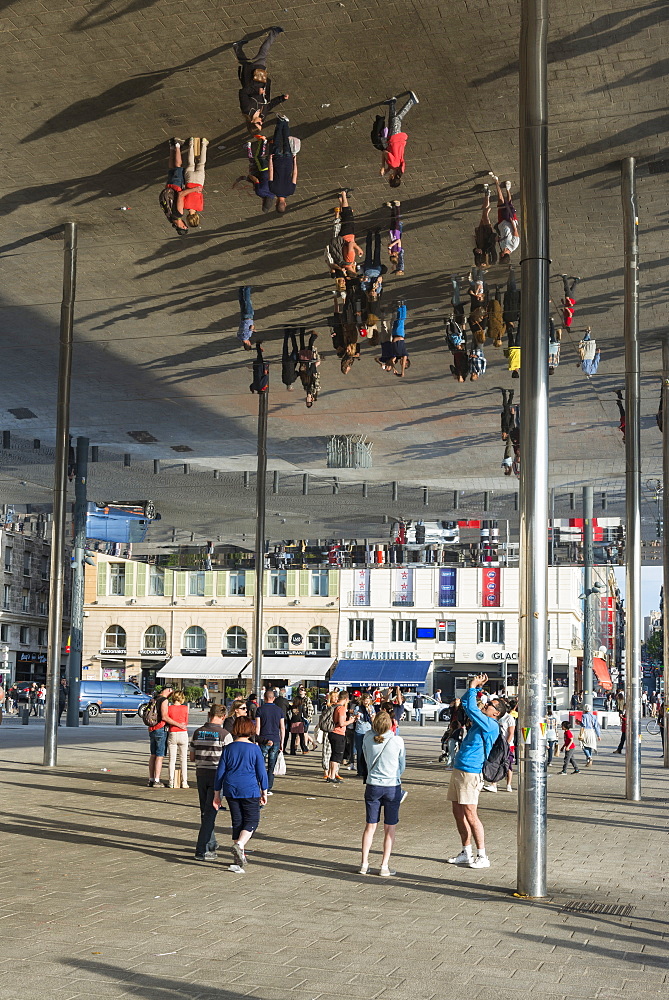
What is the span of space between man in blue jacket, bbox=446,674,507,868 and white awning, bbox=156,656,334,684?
49.5m

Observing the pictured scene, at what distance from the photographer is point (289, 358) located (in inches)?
893

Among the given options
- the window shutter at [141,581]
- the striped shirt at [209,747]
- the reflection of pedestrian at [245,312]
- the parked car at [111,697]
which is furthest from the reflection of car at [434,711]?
the striped shirt at [209,747]

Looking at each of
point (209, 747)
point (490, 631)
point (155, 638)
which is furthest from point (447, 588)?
point (209, 747)

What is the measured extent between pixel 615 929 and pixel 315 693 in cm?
5688

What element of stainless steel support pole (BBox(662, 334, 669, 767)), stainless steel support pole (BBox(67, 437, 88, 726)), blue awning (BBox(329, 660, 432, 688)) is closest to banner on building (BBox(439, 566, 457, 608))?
blue awning (BBox(329, 660, 432, 688))

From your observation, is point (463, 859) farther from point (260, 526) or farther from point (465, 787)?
point (260, 526)

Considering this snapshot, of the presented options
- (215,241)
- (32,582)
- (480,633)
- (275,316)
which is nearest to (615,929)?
(215,241)

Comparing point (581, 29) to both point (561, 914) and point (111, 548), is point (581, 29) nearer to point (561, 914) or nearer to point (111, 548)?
point (561, 914)

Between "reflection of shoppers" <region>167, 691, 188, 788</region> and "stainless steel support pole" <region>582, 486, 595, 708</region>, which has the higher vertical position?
"stainless steel support pole" <region>582, 486, 595, 708</region>

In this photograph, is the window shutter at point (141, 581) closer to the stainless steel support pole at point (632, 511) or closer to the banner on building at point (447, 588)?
the banner on building at point (447, 588)

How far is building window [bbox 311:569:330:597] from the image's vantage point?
236ft

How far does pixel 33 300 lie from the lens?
22203mm

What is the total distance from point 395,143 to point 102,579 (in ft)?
209

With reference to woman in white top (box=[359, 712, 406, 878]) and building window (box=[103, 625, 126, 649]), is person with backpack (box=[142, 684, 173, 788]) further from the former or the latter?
building window (box=[103, 625, 126, 649])
